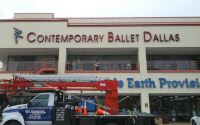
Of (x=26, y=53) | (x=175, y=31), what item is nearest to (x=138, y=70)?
(x=175, y=31)

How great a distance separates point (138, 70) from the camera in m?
28.0

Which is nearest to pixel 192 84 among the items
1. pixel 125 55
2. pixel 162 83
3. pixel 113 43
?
pixel 162 83

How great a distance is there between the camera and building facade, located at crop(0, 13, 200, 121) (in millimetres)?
27375

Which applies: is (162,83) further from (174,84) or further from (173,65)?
(173,65)

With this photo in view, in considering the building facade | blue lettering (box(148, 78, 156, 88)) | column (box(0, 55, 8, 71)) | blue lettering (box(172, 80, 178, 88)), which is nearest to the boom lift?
the building facade

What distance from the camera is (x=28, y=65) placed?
30.2m

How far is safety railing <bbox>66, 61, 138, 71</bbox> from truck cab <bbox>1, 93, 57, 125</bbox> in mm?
14791

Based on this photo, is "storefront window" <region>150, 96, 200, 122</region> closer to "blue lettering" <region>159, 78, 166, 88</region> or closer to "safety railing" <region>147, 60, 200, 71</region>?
"safety railing" <region>147, 60, 200, 71</region>

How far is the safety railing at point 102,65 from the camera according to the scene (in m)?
29.6

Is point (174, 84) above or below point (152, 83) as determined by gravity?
below

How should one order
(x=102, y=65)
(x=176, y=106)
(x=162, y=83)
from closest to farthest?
(x=162, y=83), (x=102, y=65), (x=176, y=106)

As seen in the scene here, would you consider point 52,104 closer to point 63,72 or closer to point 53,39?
point 63,72

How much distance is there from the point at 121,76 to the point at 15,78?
43.1 ft

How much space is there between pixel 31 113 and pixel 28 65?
16.6 metres
